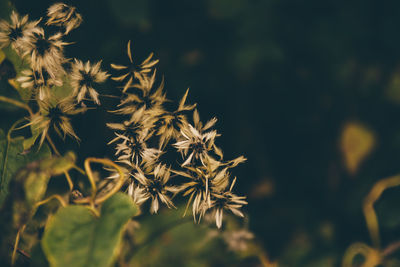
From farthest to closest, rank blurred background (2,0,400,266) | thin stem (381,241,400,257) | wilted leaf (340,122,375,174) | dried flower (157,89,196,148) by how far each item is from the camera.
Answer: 1. wilted leaf (340,122,375,174)
2. blurred background (2,0,400,266)
3. thin stem (381,241,400,257)
4. dried flower (157,89,196,148)

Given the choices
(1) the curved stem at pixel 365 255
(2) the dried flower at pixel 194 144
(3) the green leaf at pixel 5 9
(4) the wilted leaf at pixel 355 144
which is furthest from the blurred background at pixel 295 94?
(2) the dried flower at pixel 194 144

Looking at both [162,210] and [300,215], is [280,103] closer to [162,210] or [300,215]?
[300,215]

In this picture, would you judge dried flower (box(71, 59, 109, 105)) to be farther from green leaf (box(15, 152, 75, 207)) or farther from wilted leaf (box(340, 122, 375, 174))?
wilted leaf (box(340, 122, 375, 174))

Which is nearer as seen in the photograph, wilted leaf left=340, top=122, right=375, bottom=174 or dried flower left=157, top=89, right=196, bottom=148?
dried flower left=157, top=89, right=196, bottom=148

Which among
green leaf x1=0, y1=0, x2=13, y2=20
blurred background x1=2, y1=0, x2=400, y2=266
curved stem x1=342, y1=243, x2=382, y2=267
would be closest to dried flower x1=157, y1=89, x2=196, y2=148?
green leaf x1=0, y1=0, x2=13, y2=20

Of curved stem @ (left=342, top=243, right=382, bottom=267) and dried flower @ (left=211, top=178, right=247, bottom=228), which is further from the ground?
dried flower @ (left=211, top=178, right=247, bottom=228)

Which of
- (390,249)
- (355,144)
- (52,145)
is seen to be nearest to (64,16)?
(52,145)

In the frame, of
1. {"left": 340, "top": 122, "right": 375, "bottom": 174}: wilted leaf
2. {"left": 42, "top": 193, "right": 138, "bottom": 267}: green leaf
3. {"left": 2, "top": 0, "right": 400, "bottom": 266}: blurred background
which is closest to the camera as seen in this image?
{"left": 42, "top": 193, "right": 138, "bottom": 267}: green leaf

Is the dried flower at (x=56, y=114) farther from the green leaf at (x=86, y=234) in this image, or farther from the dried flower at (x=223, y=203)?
the dried flower at (x=223, y=203)
